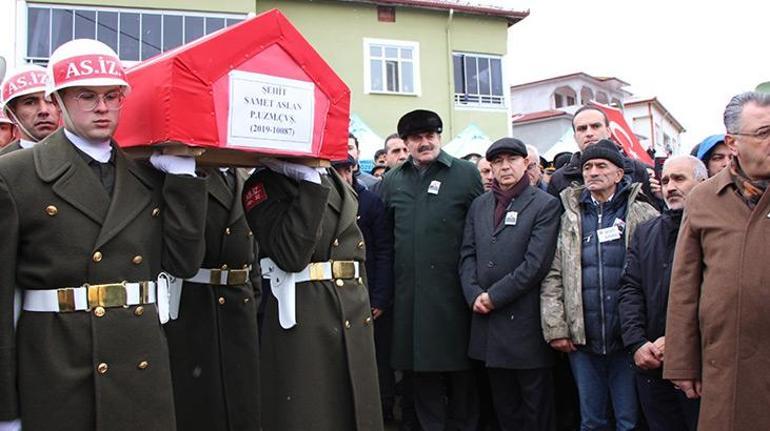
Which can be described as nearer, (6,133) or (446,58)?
(6,133)

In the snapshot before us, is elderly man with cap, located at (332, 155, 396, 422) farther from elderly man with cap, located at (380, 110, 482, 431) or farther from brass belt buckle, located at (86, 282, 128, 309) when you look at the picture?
brass belt buckle, located at (86, 282, 128, 309)

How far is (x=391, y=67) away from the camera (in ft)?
73.7

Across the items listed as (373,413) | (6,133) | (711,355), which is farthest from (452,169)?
(6,133)

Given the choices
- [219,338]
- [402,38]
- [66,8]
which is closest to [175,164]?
[219,338]

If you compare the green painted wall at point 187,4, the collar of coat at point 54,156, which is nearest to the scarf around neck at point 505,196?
the collar of coat at point 54,156

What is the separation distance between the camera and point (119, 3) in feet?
63.6

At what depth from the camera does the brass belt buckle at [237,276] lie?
13.4 ft

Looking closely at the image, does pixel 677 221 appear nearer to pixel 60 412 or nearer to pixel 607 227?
pixel 607 227

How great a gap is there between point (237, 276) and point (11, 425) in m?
1.61

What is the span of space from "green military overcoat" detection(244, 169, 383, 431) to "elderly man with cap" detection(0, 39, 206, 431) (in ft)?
2.01

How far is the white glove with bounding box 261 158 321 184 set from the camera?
11.5 feet

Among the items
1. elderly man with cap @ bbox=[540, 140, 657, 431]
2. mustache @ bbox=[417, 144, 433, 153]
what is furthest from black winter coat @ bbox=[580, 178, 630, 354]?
mustache @ bbox=[417, 144, 433, 153]

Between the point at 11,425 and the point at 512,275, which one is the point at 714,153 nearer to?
the point at 512,275

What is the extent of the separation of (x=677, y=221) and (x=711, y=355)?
1.16m
